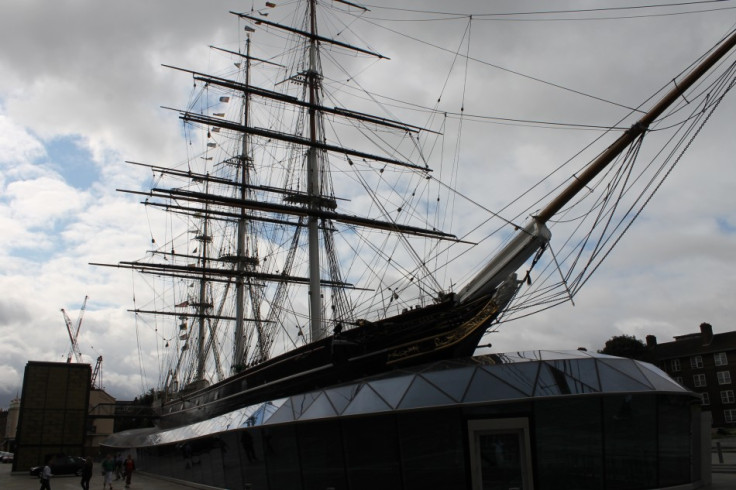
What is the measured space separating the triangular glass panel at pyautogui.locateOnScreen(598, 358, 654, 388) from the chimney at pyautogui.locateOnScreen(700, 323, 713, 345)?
43.3m

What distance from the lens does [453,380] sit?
13352 millimetres

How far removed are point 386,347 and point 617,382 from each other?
21.4ft

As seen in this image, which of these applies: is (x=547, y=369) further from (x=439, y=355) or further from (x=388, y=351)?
(x=388, y=351)

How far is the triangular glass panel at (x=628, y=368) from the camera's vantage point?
1295cm

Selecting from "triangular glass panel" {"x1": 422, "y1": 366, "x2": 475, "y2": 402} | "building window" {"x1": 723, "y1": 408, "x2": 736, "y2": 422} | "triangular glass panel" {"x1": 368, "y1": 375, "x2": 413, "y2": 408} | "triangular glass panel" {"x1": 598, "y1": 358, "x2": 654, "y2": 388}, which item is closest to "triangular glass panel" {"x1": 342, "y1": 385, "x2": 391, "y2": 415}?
"triangular glass panel" {"x1": 368, "y1": 375, "x2": 413, "y2": 408}

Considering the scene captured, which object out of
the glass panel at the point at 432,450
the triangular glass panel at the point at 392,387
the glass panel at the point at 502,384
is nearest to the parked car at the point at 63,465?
the triangular glass panel at the point at 392,387

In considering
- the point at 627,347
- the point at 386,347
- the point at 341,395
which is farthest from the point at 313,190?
the point at 627,347

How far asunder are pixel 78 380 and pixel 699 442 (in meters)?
30.6

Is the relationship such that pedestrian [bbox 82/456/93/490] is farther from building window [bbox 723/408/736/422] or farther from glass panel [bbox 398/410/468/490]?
building window [bbox 723/408/736/422]

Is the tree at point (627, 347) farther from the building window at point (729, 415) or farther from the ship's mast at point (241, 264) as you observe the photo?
the ship's mast at point (241, 264)

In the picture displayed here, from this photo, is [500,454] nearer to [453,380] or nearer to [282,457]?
[453,380]

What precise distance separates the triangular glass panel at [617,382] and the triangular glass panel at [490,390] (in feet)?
5.51

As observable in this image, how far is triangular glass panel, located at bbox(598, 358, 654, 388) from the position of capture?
12953 millimetres

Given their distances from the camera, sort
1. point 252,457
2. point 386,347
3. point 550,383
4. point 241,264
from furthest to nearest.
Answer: point 241,264
point 386,347
point 252,457
point 550,383
